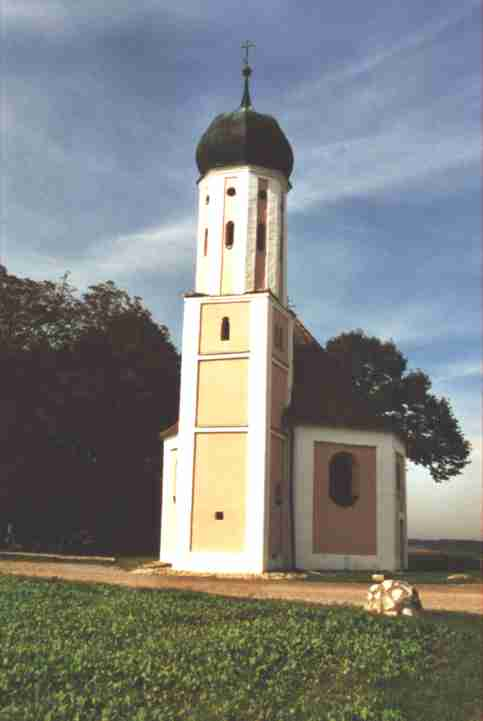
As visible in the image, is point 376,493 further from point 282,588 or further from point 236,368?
point 282,588

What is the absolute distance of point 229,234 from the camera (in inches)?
1081

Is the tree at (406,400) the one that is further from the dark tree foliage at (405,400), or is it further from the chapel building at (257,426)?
the chapel building at (257,426)

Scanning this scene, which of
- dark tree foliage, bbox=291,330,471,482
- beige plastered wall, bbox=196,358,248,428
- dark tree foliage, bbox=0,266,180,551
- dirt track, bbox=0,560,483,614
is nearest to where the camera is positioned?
dirt track, bbox=0,560,483,614

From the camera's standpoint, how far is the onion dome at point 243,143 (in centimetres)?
2769

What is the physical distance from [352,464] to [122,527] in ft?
45.2

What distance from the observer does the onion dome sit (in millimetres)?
27688

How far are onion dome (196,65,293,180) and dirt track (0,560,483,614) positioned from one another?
14368 mm

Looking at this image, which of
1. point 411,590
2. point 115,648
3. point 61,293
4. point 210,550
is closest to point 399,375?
point 61,293

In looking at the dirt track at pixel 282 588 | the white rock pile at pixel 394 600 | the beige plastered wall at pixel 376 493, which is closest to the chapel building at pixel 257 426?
the beige plastered wall at pixel 376 493

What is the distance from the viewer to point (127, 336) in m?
36.7

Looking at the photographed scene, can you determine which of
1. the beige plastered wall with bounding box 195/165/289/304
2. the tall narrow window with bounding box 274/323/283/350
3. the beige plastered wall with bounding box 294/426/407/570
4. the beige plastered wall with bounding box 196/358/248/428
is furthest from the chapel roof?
the beige plastered wall with bounding box 195/165/289/304

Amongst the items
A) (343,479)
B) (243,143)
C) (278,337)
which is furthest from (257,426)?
(243,143)

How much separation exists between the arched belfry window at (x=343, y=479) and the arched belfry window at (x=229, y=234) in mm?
8062

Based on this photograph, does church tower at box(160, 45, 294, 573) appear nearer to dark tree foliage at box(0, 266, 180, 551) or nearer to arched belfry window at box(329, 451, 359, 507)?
arched belfry window at box(329, 451, 359, 507)
